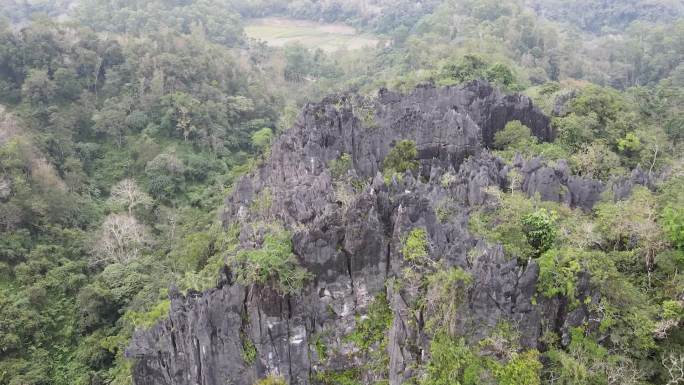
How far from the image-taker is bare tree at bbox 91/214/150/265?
3353cm

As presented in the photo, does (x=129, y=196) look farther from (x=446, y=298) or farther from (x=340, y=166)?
(x=446, y=298)

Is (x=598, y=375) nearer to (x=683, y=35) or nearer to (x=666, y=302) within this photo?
(x=666, y=302)

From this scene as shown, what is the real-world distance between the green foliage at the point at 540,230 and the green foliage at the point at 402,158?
398 inches

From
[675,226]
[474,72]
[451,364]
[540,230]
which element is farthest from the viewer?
[474,72]

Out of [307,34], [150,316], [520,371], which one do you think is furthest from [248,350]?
[307,34]

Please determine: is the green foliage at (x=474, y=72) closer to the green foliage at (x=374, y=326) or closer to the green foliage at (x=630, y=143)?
the green foliage at (x=630, y=143)

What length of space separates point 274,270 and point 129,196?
23447mm

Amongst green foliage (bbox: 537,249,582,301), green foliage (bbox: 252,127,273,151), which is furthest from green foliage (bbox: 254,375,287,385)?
green foliage (bbox: 252,127,273,151)

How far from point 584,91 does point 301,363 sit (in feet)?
97.0

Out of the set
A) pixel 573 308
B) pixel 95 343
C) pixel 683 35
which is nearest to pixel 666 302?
pixel 573 308

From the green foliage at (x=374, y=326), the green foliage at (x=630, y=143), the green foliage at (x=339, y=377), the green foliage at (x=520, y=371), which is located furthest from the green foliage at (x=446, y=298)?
the green foliage at (x=630, y=143)

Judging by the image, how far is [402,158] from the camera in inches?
1230

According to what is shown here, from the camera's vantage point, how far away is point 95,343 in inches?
1126

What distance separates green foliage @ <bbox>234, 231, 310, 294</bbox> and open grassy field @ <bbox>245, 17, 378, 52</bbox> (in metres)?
82.0
